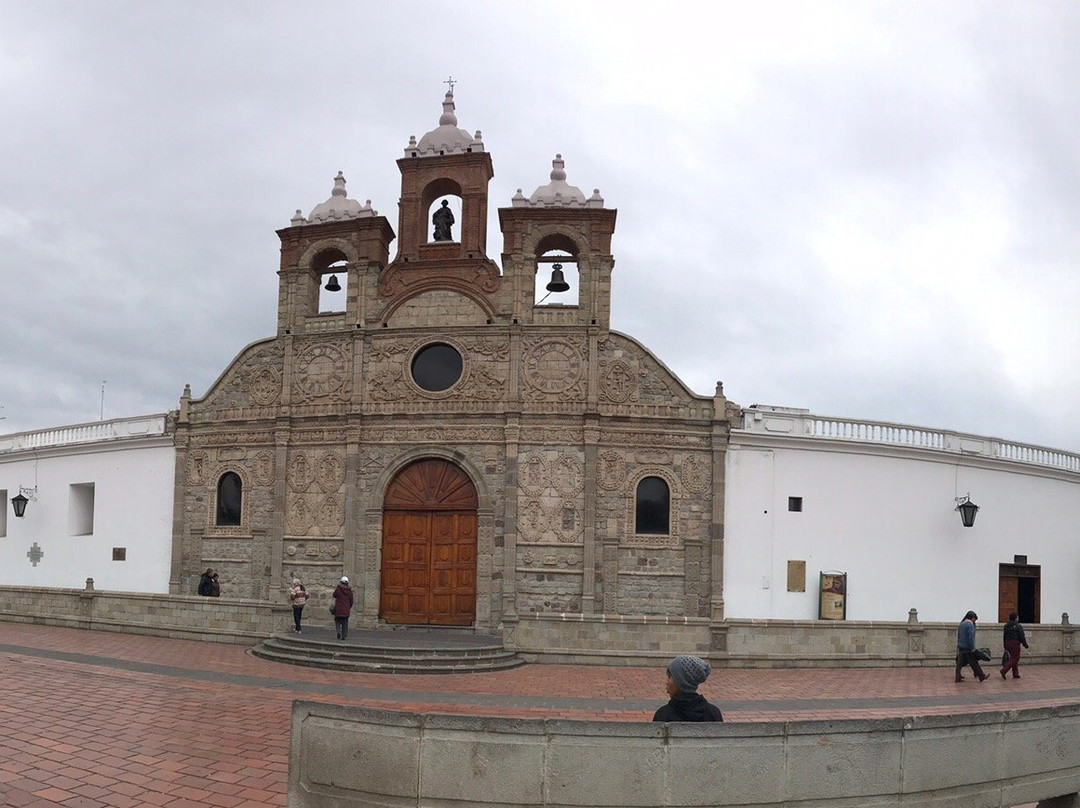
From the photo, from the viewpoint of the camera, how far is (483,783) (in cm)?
525

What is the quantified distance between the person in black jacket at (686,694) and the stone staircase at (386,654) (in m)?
11.8

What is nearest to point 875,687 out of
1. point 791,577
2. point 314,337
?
point 791,577

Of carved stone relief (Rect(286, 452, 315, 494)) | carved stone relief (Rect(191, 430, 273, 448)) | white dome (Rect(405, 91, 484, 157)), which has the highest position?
white dome (Rect(405, 91, 484, 157))

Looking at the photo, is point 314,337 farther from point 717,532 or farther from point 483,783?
point 483,783

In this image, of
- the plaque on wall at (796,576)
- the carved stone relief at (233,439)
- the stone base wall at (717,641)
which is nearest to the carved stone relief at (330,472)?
the carved stone relief at (233,439)

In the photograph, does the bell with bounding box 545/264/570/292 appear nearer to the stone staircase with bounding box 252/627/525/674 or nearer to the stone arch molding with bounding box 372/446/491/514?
the stone arch molding with bounding box 372/446/491/514

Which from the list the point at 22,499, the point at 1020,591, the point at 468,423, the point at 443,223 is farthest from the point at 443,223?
the point at 1020,591

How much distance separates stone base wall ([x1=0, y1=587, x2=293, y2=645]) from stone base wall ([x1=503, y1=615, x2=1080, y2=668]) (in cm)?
573

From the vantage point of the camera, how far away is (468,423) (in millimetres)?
22078

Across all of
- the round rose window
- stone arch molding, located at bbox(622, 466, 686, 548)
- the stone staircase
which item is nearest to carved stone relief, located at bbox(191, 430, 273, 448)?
the round rose window

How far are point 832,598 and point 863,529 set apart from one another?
1.98m

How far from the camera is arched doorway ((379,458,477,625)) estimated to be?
70.7 ft

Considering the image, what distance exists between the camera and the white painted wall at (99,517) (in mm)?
24328

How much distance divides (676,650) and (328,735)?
1263cm
